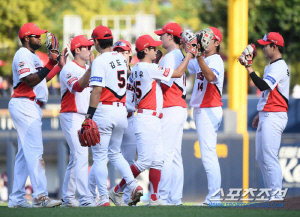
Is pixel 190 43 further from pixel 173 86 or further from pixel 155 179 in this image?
pixel 155 179

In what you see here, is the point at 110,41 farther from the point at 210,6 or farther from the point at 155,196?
the point at 210,6

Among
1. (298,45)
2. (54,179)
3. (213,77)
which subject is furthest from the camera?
(298,45)

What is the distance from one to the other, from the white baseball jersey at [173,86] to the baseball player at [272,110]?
0.85m

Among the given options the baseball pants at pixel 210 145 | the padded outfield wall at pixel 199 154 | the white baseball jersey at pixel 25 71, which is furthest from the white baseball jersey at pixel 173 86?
the padded outfield wall at pixel 199 154

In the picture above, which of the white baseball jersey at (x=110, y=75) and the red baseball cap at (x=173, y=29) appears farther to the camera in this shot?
the red baseball cap at (x=173, y=29)

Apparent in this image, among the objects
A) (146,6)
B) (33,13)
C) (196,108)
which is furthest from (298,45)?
(146,6)

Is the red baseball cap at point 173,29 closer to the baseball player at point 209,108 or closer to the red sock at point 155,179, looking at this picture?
the baseball player at point 209,108

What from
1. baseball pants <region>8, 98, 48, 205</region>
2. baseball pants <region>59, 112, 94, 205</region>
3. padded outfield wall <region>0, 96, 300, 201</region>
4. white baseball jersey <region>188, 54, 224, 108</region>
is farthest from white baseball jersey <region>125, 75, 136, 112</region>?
padded outfield wall <region>0, 96, 300, 201</region>

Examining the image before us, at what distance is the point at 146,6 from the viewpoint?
175 feet

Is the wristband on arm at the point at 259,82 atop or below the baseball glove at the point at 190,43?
below

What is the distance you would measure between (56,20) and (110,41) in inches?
1253

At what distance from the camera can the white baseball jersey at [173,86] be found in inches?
324

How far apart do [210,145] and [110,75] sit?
1626 mm

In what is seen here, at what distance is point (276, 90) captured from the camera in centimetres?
852
